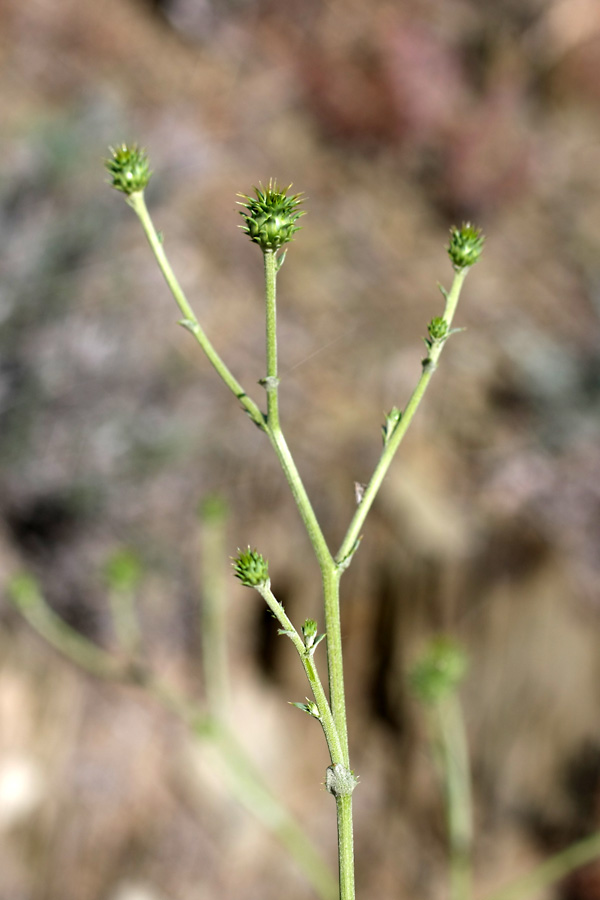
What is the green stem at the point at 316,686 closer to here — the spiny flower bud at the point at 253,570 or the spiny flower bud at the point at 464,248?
the spiny flower bud at the point at 253,570

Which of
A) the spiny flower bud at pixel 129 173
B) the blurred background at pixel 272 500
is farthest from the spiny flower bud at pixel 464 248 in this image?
the blurred background at pixel 272 500

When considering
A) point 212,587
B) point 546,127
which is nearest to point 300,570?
point 212,587

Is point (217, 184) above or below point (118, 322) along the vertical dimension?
above

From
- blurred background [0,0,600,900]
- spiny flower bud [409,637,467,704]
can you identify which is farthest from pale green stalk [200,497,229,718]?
spiny flower bud [409,637,467,704]

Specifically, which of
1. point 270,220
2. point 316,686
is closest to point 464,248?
point 270,220

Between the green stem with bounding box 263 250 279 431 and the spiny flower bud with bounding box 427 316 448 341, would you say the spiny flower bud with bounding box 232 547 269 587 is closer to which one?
the green stem with bounding box 263 250 279 431

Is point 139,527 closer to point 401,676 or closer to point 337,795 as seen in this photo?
point 401,676
